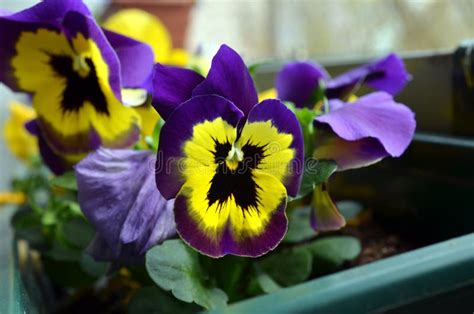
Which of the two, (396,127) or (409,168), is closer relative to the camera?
(396,127)

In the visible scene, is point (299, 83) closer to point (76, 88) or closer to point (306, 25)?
point (76, 88)

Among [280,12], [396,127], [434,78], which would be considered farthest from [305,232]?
[280,12]

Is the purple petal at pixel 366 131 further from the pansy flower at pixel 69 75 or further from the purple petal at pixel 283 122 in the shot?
the pansy flower at pixel 69 75

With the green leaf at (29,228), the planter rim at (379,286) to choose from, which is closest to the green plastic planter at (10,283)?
the green leaf at (29,228)

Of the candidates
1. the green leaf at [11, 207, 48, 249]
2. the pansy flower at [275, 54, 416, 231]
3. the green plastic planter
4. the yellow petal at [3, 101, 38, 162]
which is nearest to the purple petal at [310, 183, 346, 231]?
the pansy flower at [275, 54, 416, 231]

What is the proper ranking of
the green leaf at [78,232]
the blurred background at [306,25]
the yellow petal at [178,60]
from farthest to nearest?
1. the blurred background at [306,25]
2. the yellow petal at [178,60]
3. the green leaf at [78,232]

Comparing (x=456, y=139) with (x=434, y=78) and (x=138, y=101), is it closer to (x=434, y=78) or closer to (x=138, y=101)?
(x=434, y=78)

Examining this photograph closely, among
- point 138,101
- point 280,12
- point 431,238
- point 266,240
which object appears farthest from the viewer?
point 280,12
